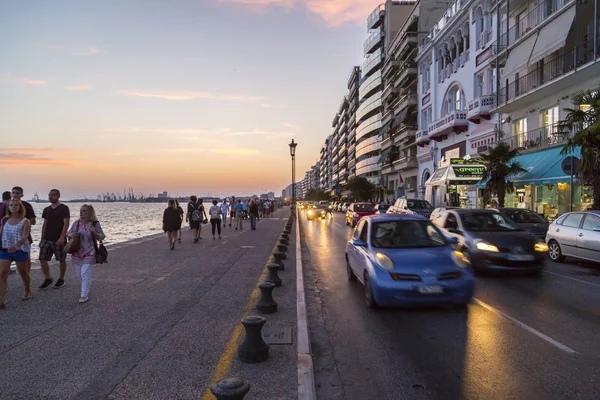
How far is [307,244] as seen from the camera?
17984 millimetres

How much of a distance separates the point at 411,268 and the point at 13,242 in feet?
20.2

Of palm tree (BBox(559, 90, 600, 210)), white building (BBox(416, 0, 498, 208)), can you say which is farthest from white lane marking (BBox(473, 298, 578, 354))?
white building (BBox(416, 0, 498, 208))

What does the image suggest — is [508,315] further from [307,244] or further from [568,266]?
[307,244]

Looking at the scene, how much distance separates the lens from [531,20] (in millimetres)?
24641

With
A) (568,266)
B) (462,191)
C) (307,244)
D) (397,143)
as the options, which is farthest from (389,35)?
(568,266)

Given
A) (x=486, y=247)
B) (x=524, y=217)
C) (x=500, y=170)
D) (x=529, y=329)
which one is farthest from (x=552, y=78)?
(x=529, y=329)

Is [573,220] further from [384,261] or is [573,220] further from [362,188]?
[362,188]

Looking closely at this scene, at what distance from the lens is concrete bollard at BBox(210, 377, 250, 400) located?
3.06 meters

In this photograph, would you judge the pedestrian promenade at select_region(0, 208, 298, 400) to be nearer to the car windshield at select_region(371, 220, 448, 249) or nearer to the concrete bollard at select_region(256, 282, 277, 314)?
the concrete bollard at select_region(256, 282, 277, 314)

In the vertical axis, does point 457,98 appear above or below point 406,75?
below

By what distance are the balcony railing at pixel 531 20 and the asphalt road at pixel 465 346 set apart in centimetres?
1946

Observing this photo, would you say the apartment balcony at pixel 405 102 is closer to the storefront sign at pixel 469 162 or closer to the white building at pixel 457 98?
the white building at pixel 457 98

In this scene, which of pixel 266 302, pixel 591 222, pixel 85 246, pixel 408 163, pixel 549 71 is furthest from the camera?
pixel 408 163

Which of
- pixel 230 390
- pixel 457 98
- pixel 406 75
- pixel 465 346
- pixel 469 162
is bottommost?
pixel 465 346
